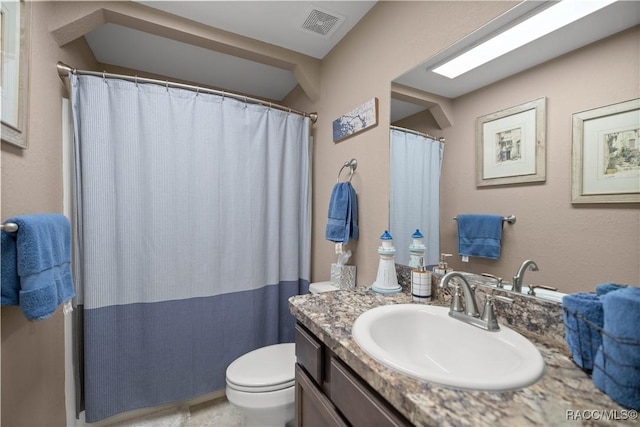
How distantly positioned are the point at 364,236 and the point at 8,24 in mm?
1672

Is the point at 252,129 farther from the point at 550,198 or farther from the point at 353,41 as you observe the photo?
the point at 550,198

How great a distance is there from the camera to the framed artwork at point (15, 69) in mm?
862

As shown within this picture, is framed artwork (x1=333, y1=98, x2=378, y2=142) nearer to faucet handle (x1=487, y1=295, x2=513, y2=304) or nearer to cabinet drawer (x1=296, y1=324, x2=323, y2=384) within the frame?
faucet handle (x1=487, y1=295, x2=513, y2=304)

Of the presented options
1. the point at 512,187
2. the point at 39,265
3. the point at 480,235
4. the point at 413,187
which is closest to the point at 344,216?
the point at 413,187

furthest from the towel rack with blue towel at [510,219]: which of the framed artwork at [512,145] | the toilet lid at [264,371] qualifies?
the toilet lid at [264,371]

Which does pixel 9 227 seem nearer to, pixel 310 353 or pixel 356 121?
pixel 310 353

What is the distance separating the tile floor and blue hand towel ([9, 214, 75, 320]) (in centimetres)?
100

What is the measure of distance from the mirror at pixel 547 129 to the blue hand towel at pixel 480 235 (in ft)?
0.08

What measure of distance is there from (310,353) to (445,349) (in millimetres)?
Answer: 452

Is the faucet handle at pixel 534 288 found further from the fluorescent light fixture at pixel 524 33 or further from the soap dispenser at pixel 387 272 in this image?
the fluorescent light fixture at pixel 524 33

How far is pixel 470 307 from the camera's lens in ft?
2.74

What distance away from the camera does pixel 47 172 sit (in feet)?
3.89

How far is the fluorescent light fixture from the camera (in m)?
0.71

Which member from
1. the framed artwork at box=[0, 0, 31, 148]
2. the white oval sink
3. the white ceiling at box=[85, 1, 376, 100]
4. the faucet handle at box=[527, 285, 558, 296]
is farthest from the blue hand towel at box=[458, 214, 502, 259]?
the framed artwork at box=[0, 0, 31, 148]
